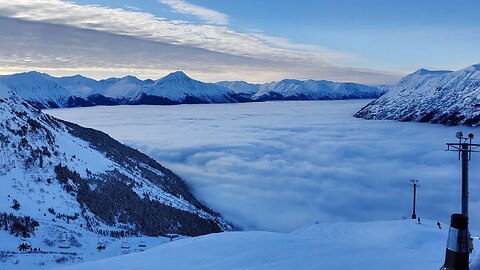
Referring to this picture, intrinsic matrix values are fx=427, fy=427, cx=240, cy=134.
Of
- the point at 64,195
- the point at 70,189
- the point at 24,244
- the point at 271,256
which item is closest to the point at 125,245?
the point at 24,244

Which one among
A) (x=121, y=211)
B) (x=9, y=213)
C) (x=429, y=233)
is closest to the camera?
(x=429, y=233)

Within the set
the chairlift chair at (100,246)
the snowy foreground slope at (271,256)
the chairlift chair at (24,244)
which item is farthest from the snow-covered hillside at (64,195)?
the snowy foreground slope at (271,256)

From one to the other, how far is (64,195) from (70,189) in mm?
2235

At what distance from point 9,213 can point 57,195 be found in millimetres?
10727

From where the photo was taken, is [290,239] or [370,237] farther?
[370,237]

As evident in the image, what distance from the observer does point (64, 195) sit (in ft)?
202

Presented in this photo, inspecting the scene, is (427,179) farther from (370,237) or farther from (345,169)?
(370,237)

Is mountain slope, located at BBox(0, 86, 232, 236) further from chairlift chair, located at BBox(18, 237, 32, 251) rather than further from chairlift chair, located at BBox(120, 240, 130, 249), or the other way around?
chairlift chair, located at BBox(120, 240, 130, 249)

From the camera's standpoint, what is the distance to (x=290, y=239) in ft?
49.8

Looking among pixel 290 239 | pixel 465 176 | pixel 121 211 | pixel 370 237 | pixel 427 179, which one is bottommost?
pixel 427 179

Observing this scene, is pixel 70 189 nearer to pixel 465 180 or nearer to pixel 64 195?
pixel 64 195

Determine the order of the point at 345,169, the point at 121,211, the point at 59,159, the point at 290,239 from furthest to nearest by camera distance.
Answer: the point at 345,169 < the point at 59,159 < the point at 121,211 < the point at 290,239

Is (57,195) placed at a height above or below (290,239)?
below

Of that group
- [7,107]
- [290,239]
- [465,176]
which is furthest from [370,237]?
[7,107]
